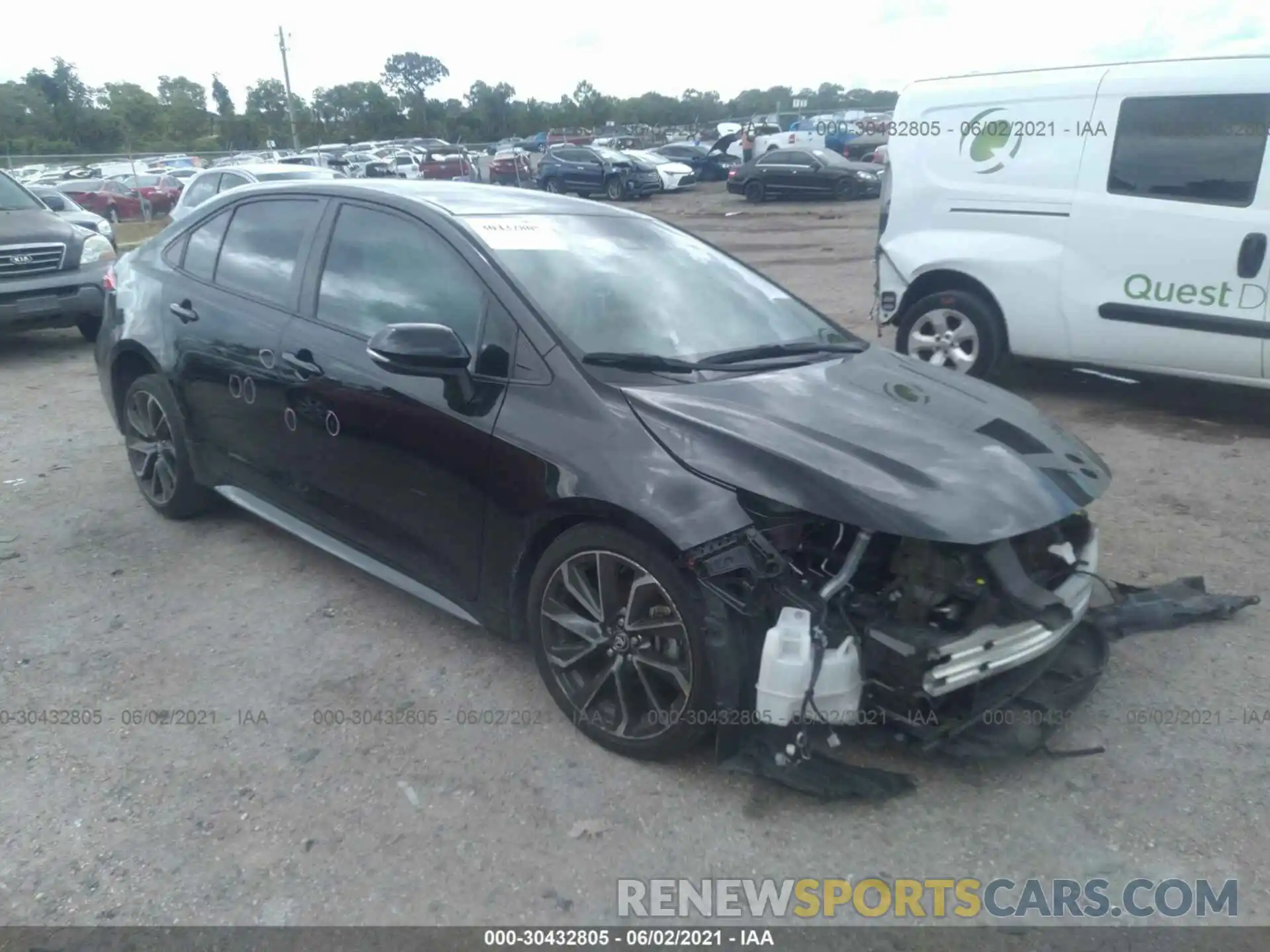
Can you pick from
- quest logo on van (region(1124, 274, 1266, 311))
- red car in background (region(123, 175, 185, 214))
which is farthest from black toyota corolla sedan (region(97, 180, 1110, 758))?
red car in background (region(123, 175, 185, 214))

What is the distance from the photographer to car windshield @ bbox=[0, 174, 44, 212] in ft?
32.0

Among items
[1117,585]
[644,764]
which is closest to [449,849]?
[644,764]

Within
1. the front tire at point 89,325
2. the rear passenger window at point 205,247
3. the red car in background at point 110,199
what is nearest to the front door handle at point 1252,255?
the rear passenger window at point 205,247

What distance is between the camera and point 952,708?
2975mm

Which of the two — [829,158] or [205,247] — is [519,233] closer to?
[205,247]

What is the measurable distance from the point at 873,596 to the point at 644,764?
86cm

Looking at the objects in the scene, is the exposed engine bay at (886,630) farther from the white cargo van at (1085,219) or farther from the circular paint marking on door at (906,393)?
the white cargo van at (1085,219)

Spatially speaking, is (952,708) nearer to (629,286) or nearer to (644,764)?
(644,764)

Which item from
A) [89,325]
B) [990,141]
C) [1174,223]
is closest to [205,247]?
[990,141]

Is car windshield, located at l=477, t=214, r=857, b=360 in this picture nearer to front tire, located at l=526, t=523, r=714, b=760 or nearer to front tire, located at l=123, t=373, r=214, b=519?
front tire, located at l=526, t=523, r=714, b=760

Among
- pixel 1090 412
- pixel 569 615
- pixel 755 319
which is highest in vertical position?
pixel 755 319

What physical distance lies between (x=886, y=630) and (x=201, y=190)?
11.8 m

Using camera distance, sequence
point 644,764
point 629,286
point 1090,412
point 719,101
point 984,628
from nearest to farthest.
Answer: point 984,628 < point 644,764 < point 629,286 < point 1090,412 < point 719,101

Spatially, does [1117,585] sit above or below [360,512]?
below
